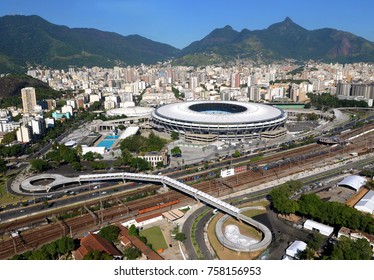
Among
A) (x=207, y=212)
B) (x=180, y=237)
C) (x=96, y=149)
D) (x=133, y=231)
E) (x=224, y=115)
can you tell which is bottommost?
(x=207, y=212)

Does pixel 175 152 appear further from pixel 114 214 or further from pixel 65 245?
pixel 65 245

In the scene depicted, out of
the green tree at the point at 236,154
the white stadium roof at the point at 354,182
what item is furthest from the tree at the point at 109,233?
the green tree at the point at 236,154

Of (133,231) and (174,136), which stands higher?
(174,136)

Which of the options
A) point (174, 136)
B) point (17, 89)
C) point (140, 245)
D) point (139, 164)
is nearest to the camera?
point (140, 245)

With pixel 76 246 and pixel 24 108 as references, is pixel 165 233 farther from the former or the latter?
pixel 24 108

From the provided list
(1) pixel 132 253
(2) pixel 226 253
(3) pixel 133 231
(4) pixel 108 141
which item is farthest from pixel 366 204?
(4) pixel 108 141

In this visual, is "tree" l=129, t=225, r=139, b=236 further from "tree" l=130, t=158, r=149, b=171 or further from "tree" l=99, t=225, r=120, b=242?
"tree" l=130, t=158, r=149, b=171

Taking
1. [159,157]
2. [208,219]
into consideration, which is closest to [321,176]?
[208,219]

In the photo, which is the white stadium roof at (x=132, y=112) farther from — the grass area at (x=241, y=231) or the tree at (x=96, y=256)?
the tree at (x=96, y=256)
